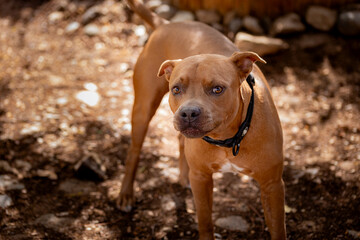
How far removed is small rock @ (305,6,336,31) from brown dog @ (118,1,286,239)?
312 cm

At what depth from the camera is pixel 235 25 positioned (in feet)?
21.4

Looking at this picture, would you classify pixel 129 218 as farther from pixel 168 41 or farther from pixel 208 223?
pixel 168 41

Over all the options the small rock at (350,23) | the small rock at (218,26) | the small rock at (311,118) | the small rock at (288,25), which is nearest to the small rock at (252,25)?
the small rock at (288,25)

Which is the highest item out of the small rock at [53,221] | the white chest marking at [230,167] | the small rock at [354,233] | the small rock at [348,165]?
the white chest marking at [230,167]

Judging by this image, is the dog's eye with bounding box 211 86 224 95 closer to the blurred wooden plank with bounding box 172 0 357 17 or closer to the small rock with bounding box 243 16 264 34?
the small rock with bounding box 243 16 264 34

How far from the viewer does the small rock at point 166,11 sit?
22.6 ft

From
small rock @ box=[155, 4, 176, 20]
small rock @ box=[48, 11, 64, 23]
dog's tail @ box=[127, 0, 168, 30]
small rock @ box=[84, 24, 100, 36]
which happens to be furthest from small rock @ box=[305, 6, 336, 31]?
small rock @ box=[48, 11, 64, 23]

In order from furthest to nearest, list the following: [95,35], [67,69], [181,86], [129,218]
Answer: [95,35]
[67,69]
[129,218]
[181,86]

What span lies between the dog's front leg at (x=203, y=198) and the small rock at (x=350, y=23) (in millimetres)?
3914

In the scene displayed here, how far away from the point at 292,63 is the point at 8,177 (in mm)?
4087

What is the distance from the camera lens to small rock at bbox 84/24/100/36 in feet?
24.2

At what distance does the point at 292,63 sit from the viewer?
6.14 meters

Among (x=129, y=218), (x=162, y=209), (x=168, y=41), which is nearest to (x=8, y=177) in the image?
(x=129, y=218)

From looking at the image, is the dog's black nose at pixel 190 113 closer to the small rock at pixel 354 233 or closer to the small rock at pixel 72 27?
the small rock at pixel 354 233
